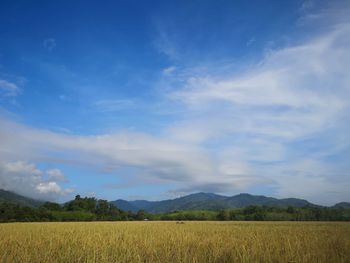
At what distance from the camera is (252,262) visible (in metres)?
7.16

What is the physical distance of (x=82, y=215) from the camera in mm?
100688

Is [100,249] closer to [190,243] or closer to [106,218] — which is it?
[190,243]

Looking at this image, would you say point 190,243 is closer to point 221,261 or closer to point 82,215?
point 221,261

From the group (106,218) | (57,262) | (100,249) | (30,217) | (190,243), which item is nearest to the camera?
(57,262)

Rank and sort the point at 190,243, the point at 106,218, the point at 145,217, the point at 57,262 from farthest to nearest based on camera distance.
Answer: the point at 145,217 < the point at 106,218 < the point at 190,243 < the point at 57,262

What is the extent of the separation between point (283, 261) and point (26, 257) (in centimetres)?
583

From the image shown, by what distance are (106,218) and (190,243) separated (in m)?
101

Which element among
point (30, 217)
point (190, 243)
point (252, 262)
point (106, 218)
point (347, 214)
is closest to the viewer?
point (252, 262)

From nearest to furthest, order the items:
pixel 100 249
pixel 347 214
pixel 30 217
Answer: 1. pixel 100 249
2. pixel 30 217
3. pixel 347 214

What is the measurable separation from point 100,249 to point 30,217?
A: 268 ft

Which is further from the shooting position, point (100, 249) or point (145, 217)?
point (145, 217)

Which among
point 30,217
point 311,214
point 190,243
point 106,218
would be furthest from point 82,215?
point 190,243

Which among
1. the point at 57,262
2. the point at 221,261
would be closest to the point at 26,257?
the point at 57,262

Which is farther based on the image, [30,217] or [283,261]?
[30,217]
